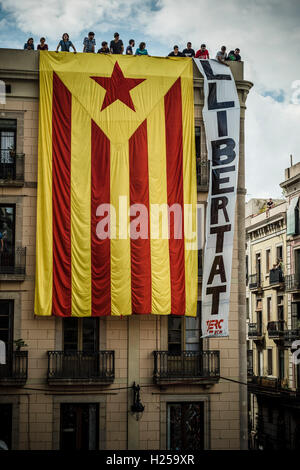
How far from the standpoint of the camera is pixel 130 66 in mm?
30406

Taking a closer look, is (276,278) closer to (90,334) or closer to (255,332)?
(255,332)

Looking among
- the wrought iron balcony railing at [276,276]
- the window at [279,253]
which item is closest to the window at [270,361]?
the wrought iron balcony railing at [276,276]

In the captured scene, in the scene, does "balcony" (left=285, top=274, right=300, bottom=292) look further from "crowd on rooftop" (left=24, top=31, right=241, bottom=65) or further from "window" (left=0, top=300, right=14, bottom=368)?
"window" (left=0, top=300, right=14, bottom=368)

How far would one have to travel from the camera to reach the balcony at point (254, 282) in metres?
59.2

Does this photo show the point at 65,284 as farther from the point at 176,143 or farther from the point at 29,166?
the point at 176,143

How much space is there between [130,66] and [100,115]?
96.0 inches

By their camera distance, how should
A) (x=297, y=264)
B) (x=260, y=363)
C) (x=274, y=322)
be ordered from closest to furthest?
(x=297, y=264)
(x=274, y=322)
(x=260, y=363)

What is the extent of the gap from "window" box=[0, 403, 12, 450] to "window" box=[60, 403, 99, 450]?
199 cm

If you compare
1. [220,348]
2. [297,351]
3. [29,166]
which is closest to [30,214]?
[29,166]

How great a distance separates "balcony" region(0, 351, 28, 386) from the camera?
2848 centimetres

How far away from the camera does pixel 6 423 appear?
28938 millimetres

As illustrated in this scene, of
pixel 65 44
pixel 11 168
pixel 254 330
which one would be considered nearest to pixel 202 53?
pixel 65 44

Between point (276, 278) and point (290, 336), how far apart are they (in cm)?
462

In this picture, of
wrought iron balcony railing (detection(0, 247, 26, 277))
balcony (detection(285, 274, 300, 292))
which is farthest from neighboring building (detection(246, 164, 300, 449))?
wrought iron balcony railing (detection(0, 247, 26, 277))
